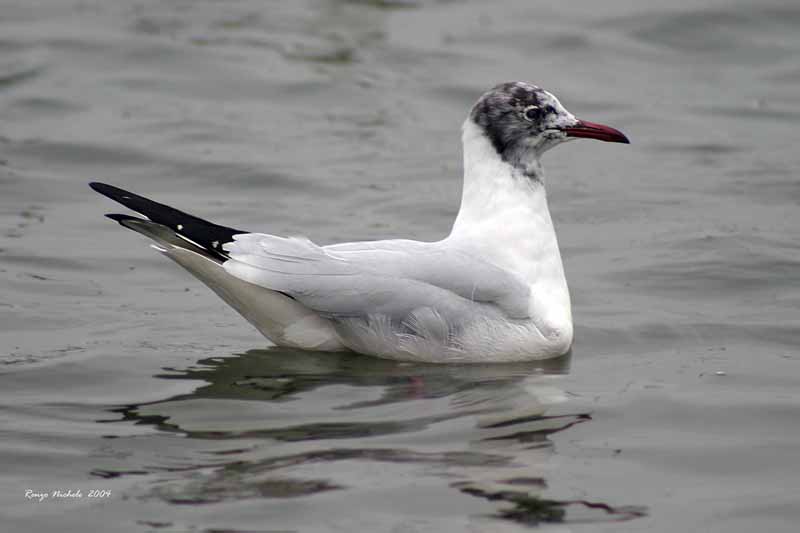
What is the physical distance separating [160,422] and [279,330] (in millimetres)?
1009

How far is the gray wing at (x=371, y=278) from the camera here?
6164 mm

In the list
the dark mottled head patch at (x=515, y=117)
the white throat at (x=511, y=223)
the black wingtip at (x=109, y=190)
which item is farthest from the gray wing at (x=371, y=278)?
the dark mottled head patch at (x=515, y=117)

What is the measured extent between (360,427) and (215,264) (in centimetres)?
115

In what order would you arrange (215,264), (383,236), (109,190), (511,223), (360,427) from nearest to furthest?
(360,427)
(215,264)
(109,190)
(511,223)
(383,236)

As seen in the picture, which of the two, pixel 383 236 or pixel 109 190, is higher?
pixel 109 190

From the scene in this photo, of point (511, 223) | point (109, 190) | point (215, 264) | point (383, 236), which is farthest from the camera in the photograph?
point (383, 236)

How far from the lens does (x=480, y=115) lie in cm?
669

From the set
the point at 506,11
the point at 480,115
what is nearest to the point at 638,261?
the point at 480,115

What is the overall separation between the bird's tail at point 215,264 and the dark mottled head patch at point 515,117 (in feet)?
4.10

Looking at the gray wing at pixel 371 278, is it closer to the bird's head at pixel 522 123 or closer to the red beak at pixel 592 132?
the bird's head at pixel 522 123

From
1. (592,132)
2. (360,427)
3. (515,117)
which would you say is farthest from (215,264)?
(592,132)

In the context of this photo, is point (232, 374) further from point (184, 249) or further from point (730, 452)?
point (730, 452)

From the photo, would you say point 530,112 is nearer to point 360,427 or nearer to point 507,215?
point 507,215

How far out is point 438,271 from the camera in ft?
20.6
